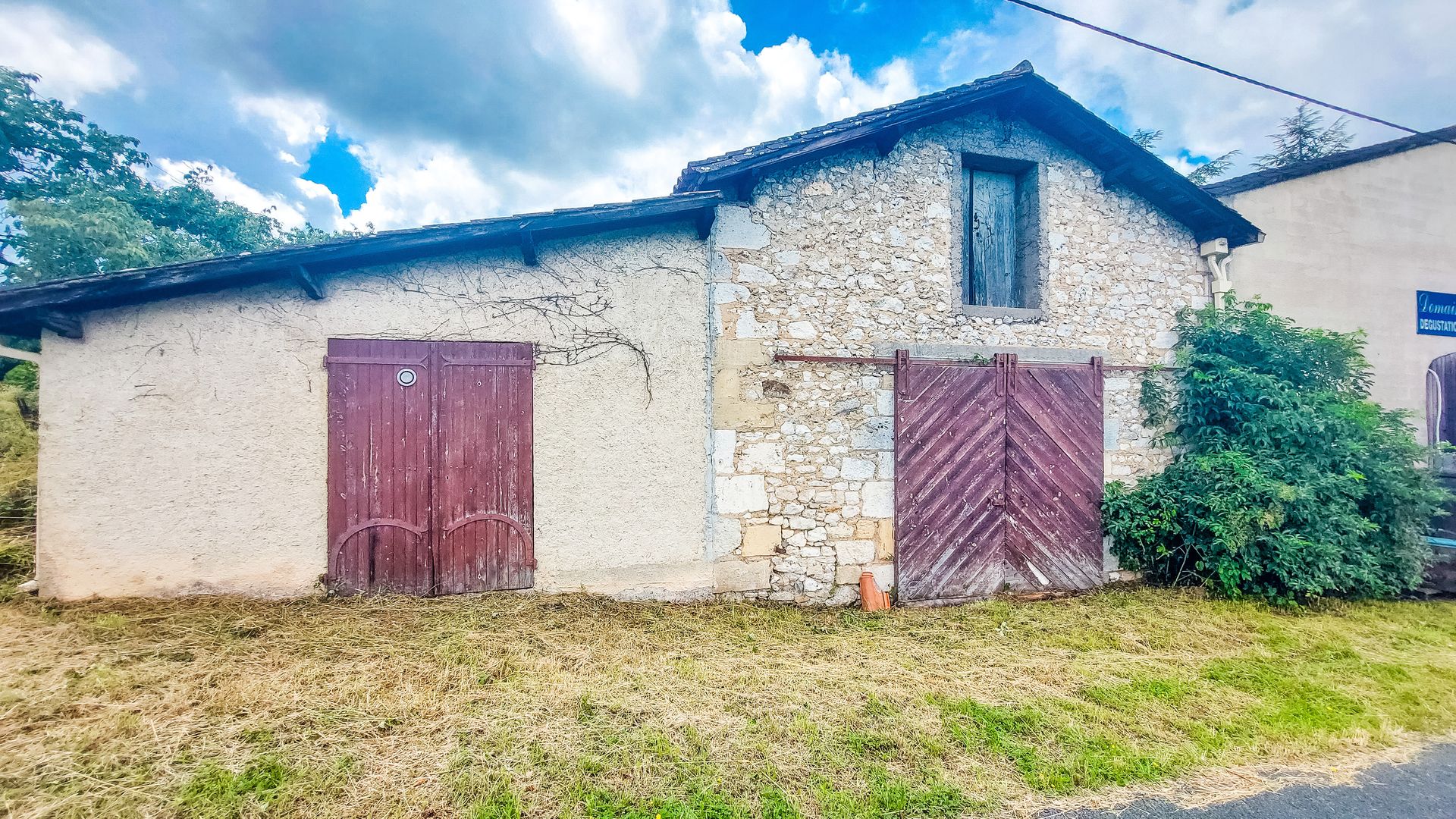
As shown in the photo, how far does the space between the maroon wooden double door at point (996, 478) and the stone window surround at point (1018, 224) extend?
56cm

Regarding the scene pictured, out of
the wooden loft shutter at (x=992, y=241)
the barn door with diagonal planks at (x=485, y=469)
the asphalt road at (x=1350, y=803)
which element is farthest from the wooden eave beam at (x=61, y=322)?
the wooden loft shutter at (x=992, y=241)

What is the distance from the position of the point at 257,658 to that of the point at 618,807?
2665mm

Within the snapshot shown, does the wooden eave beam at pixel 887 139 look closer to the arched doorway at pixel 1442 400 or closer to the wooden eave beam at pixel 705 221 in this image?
the wooden eave beam at pixel 705 221

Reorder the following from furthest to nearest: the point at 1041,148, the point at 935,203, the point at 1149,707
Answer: the point at 1041,148 → the point at 935,203 → the point at 1149,707

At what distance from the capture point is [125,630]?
11.6 ft

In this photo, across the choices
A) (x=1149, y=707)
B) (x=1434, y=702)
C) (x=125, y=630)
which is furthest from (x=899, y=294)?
(x=125, y=630)

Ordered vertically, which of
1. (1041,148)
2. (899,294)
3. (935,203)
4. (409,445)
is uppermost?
(1041,148)

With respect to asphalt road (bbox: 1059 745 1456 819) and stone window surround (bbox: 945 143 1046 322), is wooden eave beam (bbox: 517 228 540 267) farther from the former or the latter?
asphalt road (bbox: 1059 745 1456 819)

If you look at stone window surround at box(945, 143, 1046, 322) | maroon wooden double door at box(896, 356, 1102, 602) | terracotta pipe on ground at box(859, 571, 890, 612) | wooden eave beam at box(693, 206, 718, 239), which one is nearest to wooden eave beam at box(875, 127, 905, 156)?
stone window surround at box(945, 143, 1046, 322)

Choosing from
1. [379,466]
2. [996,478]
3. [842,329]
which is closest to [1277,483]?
[996,478]

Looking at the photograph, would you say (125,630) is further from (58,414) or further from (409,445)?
(409,445)

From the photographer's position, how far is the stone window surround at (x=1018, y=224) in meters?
5.56

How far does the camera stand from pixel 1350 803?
8.45 feet

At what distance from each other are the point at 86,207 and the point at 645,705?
17.7 m
